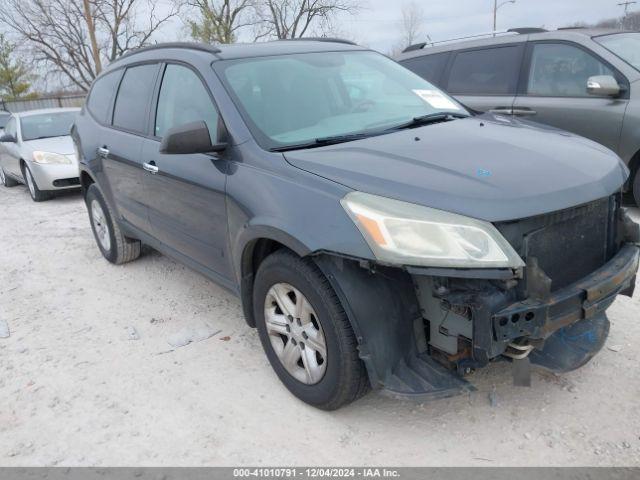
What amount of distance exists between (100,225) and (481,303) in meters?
4.19

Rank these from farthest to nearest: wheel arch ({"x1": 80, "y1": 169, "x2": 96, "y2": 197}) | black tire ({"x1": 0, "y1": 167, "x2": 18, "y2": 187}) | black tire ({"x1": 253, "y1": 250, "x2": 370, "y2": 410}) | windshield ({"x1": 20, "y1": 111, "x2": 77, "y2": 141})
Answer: black tire ({"x1": 0, "y1": 167, "x2": 18, "y2": 187}) → windshield ({"x1": 20, "y1": 111, "x2": 77, "y2": 141}) → wheel arch ({"x1": 80, "y1": 169, "x2": 96, "y2": 197}) → black tire ({"x1": 253, "y1": 250, "x2": 370, "y2": 410})

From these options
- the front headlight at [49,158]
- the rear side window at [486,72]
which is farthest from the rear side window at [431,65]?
the front headlight at [49,158]

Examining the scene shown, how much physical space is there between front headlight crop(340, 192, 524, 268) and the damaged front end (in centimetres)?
4

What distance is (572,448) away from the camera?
2344 mm

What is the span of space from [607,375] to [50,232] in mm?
6107

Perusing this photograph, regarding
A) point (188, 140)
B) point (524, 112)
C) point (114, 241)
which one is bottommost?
point (114, 241)

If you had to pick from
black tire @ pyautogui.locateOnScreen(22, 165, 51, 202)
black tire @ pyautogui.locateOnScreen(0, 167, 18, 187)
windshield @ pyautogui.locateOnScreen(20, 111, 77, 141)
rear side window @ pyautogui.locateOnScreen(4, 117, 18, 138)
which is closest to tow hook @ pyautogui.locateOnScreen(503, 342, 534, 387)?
black tire @ pyautogui.locateOnScreen(22, 165, 51, 202)

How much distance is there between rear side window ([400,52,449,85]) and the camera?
623 cm

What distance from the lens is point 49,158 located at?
27.0 feet

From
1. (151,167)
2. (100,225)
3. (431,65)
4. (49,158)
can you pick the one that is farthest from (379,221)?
(49,158)

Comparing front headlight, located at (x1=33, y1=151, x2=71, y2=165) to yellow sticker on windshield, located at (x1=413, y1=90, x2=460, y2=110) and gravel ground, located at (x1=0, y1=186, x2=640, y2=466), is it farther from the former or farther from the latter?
yellow sticker on windshield, located at (x1=413, y1=90, x2=460, y2=110)

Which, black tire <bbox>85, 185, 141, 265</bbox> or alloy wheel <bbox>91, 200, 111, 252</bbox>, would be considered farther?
alloy wheel <bbox>91, 200, 111, 252</bbox>

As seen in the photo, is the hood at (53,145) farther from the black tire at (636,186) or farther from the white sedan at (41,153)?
the black tire at (636,186)

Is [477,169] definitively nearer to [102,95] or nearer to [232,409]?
[232,409]
